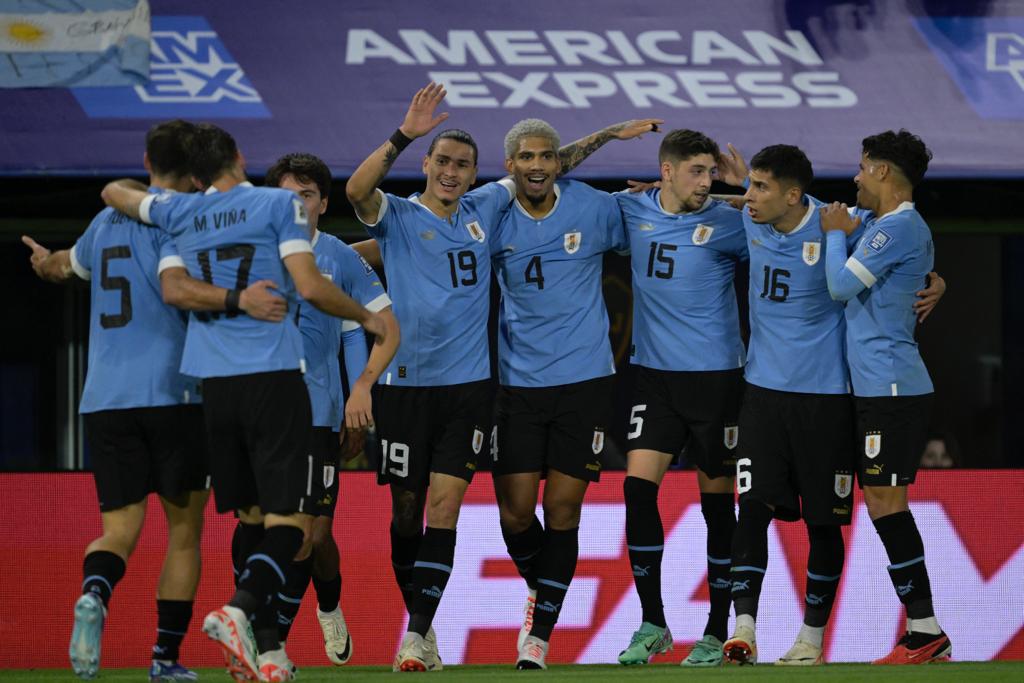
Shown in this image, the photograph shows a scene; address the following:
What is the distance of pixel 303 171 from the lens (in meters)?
7.18

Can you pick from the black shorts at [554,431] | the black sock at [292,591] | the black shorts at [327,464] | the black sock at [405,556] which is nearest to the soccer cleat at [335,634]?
the black sock at [405,556]

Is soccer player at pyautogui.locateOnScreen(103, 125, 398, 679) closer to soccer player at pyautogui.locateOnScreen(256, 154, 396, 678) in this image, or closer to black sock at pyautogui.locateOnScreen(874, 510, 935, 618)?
soccer player at pyautogui.locateOnScreen(256, 154, 396, 678)

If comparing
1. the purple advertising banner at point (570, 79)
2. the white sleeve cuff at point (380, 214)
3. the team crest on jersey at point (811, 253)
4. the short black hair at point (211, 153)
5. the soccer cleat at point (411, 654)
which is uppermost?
the purple advertising banner at point (570, 79)

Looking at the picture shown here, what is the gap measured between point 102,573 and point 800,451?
3150mm

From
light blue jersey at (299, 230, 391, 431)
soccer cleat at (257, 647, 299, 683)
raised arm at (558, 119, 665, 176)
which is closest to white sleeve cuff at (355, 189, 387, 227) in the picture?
light blue jersey at (299, 230, 391, 431)

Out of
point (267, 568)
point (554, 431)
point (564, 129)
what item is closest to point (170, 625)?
point (267, 568)

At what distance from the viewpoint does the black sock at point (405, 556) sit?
7535mm

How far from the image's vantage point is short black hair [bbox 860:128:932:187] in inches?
281

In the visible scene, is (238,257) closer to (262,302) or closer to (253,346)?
(262,302)

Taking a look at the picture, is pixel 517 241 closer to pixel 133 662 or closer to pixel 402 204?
pixel 402 204

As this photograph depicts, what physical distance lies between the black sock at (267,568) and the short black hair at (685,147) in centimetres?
275

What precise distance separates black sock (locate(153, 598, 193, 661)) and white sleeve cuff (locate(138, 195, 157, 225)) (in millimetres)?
1492

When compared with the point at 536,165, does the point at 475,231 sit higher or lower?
lower

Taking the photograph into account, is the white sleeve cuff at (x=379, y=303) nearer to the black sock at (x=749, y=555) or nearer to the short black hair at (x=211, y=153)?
the short black hair at (x=211, y=153)
